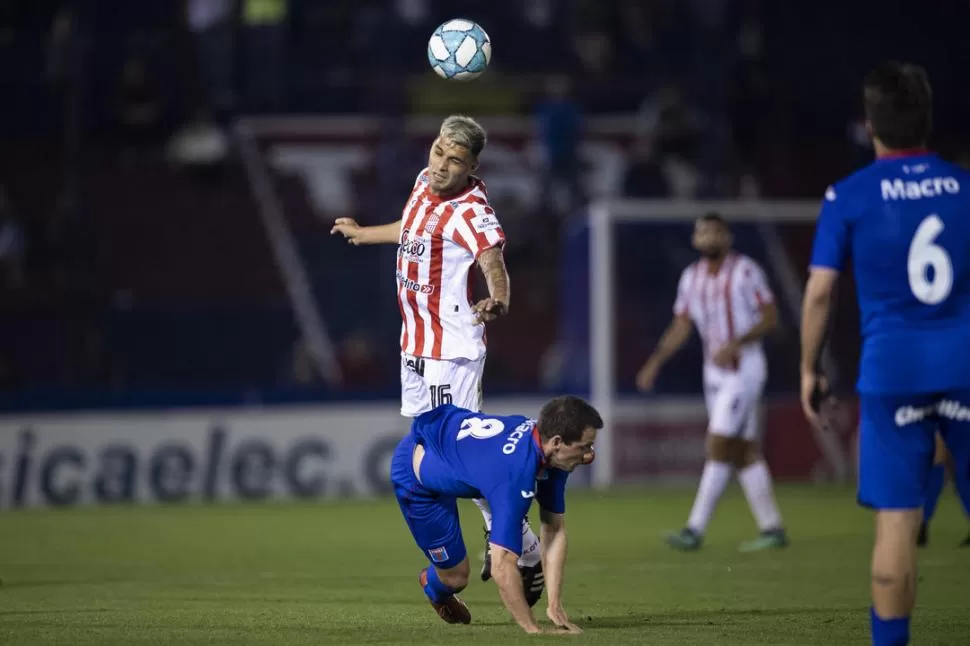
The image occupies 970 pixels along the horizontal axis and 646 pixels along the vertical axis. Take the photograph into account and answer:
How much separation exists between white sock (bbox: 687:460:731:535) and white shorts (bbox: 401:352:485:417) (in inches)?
166

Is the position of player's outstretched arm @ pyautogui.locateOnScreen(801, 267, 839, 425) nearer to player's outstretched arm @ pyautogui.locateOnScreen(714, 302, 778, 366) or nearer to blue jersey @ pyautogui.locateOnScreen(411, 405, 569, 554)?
blue jersey @ pyautogui.locateOnScreen(411, 405, 569, 554)

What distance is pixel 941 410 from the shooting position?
5.52 meters

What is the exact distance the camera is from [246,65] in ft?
74.4

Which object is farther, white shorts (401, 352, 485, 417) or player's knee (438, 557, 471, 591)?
white shorts (401, 352, 485, 417)

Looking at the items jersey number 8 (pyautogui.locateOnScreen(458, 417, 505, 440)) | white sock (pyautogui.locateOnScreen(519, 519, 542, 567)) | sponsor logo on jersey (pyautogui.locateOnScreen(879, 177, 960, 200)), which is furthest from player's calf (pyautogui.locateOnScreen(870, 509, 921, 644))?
white sock (pyautogui.locateOnScreen(519, 519, 542, 567))

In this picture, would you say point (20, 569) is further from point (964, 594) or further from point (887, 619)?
point (887, 619)

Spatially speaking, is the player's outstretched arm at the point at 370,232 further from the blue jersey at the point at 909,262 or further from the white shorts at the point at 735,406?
the white shorts at the point at 735,406

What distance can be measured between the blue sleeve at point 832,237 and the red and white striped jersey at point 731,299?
6.56 metres

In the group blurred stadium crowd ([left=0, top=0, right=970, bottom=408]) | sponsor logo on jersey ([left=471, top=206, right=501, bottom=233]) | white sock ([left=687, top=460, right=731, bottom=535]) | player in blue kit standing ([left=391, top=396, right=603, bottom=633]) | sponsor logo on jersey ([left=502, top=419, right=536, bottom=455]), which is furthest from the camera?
blurred stadium crowd ([left=0, top=0, right=970, bottom=408])

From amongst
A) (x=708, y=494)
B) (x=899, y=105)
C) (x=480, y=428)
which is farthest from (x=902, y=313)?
(x=708, y=494)

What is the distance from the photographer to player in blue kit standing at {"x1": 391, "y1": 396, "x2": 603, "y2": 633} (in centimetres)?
662

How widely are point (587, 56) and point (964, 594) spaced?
629 inches

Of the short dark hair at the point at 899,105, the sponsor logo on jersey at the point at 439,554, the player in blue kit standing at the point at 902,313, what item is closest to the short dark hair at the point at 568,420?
the sponsor logo on jersey at the point at 439,554

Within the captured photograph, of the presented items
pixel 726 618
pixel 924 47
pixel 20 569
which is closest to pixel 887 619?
pixel 726 618
